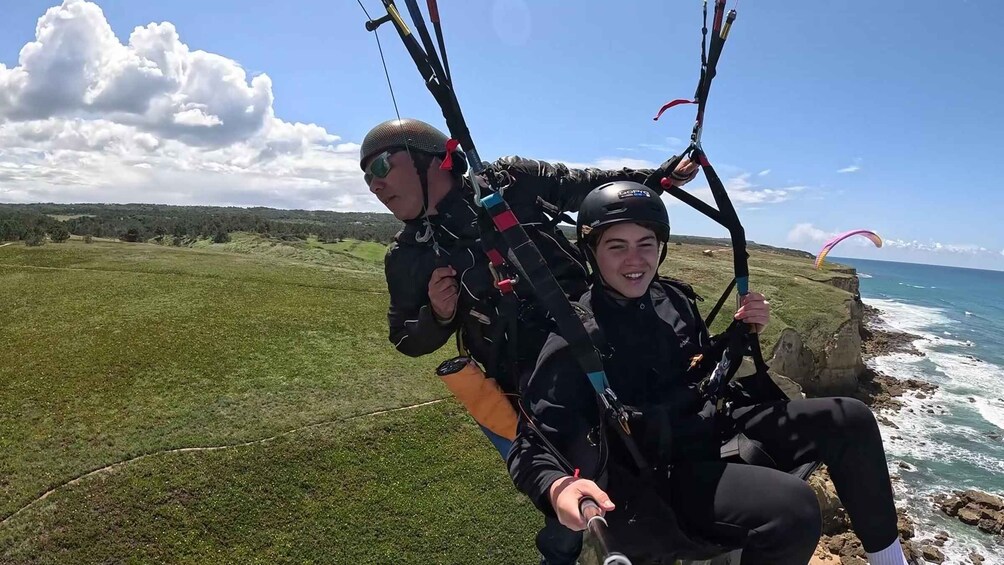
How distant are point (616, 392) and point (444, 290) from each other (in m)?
1.31

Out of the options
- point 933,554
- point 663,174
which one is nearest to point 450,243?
point 663,174

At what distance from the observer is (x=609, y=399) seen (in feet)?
7.73

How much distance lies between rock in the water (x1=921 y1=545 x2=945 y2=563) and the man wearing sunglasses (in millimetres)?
13390

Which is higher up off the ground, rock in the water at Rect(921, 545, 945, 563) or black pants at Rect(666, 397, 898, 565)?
black pants at Rect(666, 397, 898, 565)

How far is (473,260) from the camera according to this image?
11.7 feet

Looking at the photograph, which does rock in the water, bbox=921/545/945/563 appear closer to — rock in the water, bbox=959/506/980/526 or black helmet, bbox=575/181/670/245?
rock in the water, bbox=959/506/980/526

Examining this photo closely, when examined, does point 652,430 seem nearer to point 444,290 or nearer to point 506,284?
point 506,284

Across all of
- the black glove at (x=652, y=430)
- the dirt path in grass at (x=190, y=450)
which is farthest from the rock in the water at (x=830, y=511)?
the black glove at (x=652, y=430)

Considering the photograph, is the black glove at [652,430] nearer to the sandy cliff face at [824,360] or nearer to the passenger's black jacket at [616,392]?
the passenger's black jacket at [616,392]

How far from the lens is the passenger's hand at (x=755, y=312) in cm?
286

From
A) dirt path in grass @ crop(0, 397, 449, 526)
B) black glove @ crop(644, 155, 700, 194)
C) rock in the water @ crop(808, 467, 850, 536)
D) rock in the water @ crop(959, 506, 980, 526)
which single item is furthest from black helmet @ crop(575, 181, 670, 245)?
rock in the water @ crop(959, 506, 980, 526)

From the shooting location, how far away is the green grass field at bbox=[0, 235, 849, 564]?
6359 millimetres

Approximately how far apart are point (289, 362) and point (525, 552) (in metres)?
5.67

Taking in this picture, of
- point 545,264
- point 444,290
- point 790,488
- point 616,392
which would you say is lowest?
point 790,488
